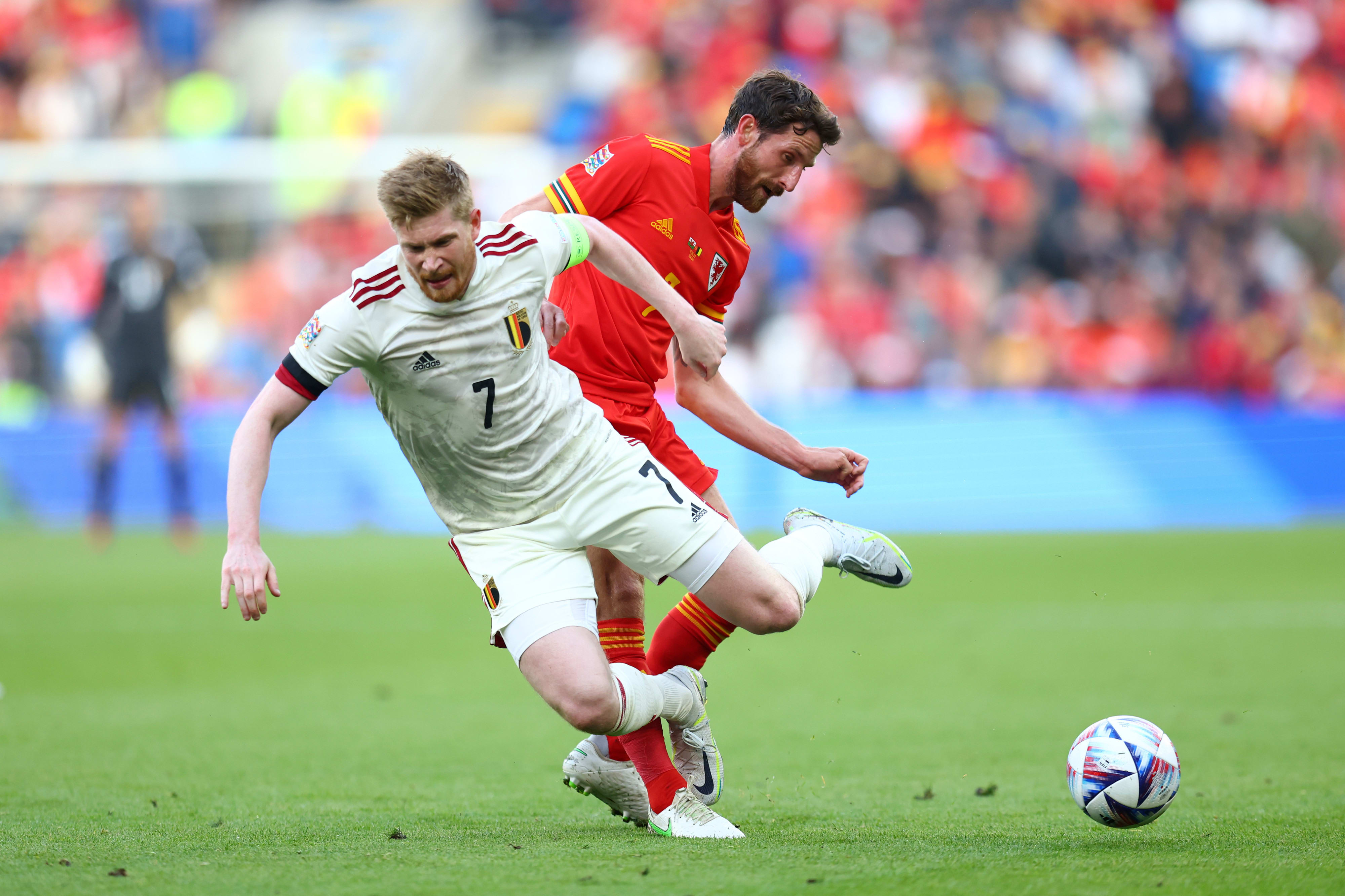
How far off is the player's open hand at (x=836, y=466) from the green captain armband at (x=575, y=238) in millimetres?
1138

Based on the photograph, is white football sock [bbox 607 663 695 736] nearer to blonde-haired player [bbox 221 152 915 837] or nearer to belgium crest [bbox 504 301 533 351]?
blonde-haired player [bbox 221 152 915 837]

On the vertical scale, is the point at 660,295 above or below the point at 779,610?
above

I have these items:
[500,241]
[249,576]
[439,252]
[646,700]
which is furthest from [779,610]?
[249,576]

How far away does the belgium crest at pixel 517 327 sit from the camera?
174 inches

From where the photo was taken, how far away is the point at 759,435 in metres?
5.38

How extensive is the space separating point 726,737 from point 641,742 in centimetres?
179

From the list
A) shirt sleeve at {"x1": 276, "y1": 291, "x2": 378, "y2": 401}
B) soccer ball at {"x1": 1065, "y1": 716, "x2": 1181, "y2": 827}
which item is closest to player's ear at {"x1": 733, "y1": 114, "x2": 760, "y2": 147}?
shirt sleeve at {"x1": 276, "y1": 291, "x2": 378, "y2": 401}

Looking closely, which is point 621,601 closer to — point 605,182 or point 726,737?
point 605,182

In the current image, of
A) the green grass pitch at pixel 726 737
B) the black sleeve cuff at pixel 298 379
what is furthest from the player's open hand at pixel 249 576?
the green grass pitch at pixel 726 737

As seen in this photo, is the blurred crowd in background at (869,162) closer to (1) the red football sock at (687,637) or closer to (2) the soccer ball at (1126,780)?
(1) the red football sock at (687,637)

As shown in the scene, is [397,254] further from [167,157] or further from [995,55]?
[995,55]

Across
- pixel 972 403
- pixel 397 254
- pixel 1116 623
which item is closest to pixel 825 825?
pixel 397 254

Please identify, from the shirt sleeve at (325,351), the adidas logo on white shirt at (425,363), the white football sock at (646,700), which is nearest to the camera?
the shirt sleeve at (325,351)

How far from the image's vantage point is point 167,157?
707 inches
